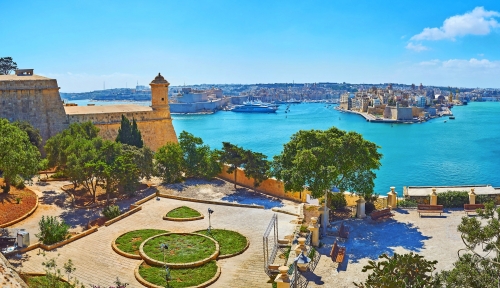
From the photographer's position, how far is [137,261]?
11273 mm

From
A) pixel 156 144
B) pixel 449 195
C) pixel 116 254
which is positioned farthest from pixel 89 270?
pixel 156 144

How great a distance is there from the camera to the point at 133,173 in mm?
18094

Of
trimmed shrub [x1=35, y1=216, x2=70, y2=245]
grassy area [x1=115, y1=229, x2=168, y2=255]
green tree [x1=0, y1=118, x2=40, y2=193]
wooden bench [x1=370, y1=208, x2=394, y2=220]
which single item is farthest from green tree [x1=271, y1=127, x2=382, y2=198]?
green tree [x1=0, y1=118, x2=40, y2=193]

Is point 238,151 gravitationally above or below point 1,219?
above

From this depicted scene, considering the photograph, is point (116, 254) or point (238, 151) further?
point (238, 151)

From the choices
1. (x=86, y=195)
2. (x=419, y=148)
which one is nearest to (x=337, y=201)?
(x=86, y=195)

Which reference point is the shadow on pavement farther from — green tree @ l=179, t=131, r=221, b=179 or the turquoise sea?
the turquoise sea

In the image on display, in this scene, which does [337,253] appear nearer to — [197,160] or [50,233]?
[50,233]

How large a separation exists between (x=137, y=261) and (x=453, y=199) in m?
11.3

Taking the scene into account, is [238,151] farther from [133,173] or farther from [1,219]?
[1,219]

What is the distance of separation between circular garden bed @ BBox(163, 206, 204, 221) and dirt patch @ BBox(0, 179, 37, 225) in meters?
5.41

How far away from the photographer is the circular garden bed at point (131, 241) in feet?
38.2

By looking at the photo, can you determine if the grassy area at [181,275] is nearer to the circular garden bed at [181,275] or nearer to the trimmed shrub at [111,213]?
the circular garden bed at [181,275]

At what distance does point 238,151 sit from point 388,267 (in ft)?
42.5
